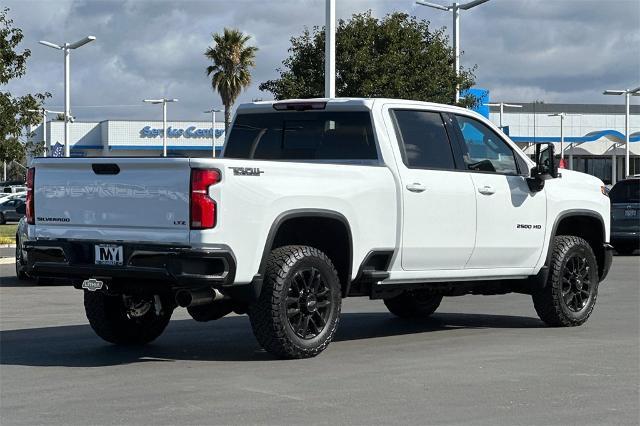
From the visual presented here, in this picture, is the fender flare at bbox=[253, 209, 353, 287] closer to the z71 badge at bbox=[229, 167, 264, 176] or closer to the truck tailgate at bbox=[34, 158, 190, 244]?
the z71 badge at bbox=[229, 167, 264, 176]

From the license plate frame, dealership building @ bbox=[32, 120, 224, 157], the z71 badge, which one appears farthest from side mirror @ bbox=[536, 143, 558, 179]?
dealership building @ bbox=[32, 120, 224, 157]

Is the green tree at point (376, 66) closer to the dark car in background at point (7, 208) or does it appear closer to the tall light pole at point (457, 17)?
the tall light pole at point (457, 17)

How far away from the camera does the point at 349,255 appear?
380 inches

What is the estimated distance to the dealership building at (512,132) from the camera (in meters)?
89.0

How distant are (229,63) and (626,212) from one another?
38.8 metres

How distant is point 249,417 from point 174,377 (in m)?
1.64

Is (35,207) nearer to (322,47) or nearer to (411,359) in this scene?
(411,359)

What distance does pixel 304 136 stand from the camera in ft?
35.2

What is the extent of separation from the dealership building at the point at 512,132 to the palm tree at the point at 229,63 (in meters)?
25.6

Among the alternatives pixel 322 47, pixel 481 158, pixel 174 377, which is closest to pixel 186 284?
pixel 174 377

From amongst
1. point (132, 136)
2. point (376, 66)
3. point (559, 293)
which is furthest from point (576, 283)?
point (132, 136)

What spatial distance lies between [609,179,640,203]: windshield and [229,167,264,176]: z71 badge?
18.1 metres

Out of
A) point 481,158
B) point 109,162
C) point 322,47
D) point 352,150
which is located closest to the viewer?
point 109,162

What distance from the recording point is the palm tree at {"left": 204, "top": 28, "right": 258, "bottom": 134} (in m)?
61.5
